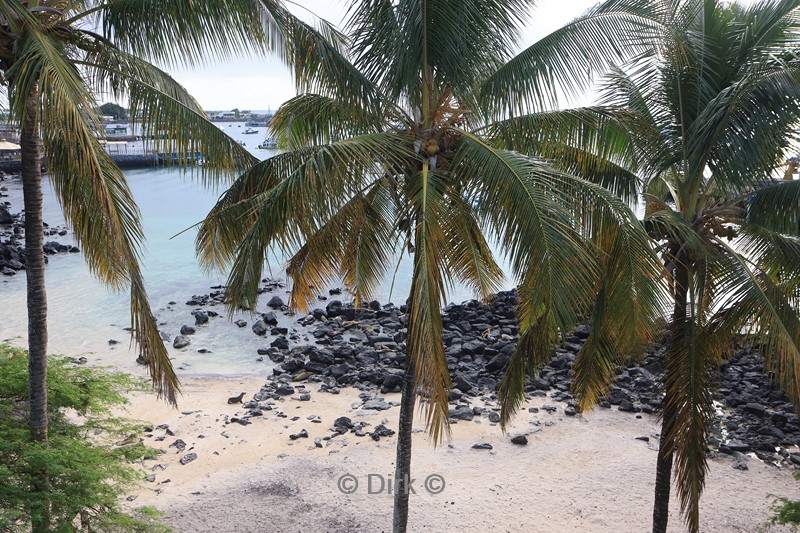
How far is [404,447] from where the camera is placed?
7.51m

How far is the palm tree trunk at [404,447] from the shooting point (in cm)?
732

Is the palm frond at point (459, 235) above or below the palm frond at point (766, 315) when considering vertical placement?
above

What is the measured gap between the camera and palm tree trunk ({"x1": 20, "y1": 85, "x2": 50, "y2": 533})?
6512mm

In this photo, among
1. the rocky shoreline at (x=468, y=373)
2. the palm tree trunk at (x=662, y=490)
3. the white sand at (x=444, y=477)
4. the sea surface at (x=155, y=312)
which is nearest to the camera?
the palm tree trunk at (x=662, y=490)

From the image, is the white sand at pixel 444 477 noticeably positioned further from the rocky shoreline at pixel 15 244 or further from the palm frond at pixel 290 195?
the rocky shoreline at pixel 15 244

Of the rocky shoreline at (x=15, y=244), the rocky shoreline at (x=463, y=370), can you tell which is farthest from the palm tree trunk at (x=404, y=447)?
the rocky shoreline at (x=15, y=244)

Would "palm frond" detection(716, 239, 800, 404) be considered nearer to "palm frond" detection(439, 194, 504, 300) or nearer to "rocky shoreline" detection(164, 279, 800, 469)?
"palm frond" detection(439, 194, 504, 300)

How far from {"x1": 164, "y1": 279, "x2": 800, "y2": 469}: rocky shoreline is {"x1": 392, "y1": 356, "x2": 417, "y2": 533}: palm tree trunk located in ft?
13.8

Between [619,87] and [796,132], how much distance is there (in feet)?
6.62

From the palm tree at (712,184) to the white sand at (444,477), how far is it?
2.54 m

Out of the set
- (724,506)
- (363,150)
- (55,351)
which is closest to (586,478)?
(724,506)

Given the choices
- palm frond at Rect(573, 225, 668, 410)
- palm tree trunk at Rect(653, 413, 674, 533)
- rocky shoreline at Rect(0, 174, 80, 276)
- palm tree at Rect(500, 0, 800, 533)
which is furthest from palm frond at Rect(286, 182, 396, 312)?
rocky shoreline at Rect(0, 174, 80, 276)

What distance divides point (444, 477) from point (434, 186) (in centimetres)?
619

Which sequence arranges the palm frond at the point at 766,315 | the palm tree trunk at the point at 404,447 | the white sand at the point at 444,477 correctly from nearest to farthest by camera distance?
1. the palm frond at the point at 766,315
2. the palm tree trunk at the point at 404,447
3. the white sand at the point at 444,477
